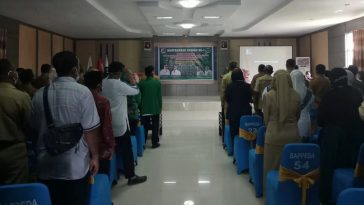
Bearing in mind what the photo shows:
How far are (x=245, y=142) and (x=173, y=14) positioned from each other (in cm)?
612

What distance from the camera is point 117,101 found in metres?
4.62

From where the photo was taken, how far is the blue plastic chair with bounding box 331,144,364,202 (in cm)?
301

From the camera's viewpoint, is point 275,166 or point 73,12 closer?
point 275,166

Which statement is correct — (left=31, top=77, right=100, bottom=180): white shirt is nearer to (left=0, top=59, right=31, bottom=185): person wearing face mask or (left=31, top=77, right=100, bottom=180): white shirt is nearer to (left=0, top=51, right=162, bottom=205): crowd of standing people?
(left=0, top=51, right=162, bottom=205): crowd of standing people

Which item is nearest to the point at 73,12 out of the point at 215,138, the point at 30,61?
the point at 30,61

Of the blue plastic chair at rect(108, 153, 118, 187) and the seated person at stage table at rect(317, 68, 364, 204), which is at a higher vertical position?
the seated person at stage table at rect(317, 68, 364, 204)

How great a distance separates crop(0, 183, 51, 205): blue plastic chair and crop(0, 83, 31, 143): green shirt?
0.93 meters

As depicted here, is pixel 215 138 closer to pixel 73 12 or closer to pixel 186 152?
pixel 186 152

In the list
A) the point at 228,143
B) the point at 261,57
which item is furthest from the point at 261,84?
the point at 261,57

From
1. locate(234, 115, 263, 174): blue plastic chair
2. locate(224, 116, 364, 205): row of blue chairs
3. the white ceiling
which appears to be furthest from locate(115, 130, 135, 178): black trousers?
the white ceiling

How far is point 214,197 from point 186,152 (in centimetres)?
261

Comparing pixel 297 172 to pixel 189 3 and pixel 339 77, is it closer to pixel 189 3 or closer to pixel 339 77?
pixel 339 77

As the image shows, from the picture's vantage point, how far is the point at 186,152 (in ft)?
22.8

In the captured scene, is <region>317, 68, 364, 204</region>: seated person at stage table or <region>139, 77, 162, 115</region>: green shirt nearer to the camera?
<region>317, 68, 364, 204</region>: seated person at stage table
